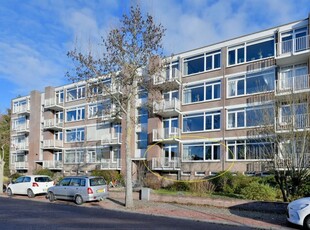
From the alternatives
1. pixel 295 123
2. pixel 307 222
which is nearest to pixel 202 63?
pixel 295 123

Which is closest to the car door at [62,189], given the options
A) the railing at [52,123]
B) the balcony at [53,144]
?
the balcony at [53,144]

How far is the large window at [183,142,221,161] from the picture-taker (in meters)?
27.6

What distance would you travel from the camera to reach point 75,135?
4059 cm

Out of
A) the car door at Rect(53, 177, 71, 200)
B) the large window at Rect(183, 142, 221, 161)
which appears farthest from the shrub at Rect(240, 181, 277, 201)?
the large window at Rect(183, 142, 221, 161)

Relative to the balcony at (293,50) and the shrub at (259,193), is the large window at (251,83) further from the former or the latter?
the shrub at (259,193)

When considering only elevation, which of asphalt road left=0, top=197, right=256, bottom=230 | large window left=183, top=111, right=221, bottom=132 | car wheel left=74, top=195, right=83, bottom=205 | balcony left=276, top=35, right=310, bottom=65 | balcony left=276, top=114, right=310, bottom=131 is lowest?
car wheel left=74, top=195, right=83, bottom=205

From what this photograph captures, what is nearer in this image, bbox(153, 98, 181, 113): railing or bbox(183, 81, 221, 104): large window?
bbox(183, 81, 221, 104): large window

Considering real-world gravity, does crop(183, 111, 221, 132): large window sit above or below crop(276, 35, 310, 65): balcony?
below

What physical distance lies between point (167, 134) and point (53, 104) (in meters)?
19.0

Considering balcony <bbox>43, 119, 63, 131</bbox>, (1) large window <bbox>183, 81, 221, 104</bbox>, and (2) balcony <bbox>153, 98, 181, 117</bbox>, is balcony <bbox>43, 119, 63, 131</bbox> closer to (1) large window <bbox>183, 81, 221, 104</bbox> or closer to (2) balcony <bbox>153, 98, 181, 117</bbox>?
(2) balcony <bbox>153, 98, 181, 117</bbox>

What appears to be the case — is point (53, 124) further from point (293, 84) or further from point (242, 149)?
point (293, 84)

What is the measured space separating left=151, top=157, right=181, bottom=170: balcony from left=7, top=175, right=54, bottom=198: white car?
9.73 meters

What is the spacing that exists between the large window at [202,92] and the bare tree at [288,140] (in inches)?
379

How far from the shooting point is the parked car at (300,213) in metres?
10.8
